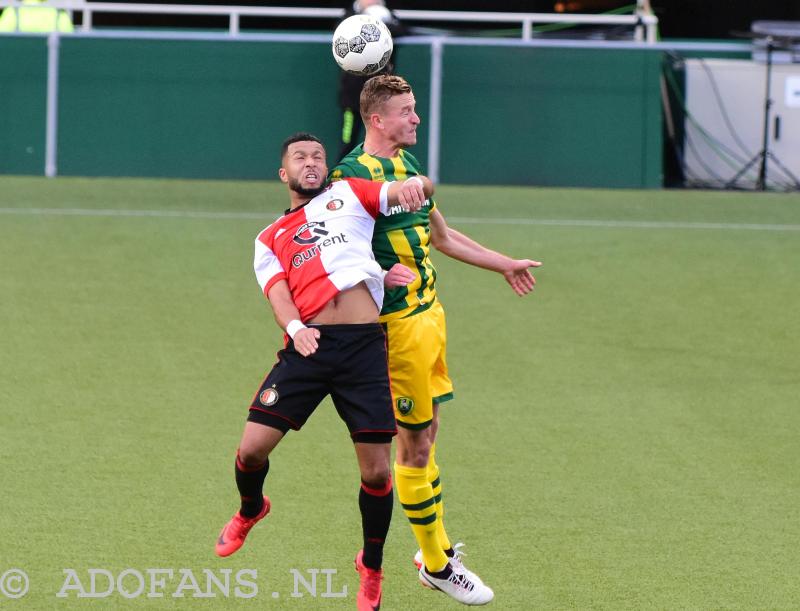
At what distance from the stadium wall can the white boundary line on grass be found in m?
2.03

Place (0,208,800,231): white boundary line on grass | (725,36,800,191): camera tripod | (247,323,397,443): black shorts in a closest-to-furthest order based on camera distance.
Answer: (247,323,397,443): black shorts → (0,208,800,231): white boundary line on grass → (725,36,800,191): camera tripod

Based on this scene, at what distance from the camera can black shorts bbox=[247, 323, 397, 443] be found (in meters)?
5.95

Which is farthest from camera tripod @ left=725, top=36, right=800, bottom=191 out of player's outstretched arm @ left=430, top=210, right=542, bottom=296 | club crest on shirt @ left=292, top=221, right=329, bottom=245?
club crest on shirt @ left=292, top=221, right=329, bottom=245

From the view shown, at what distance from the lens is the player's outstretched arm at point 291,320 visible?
229 inches

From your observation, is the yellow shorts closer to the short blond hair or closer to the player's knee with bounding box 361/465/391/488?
the player's knee with bounding box 361/465/391/488

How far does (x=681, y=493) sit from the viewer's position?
7.89 m

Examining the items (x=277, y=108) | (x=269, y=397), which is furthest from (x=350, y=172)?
(x=277, y=108)

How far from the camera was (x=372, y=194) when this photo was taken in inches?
237

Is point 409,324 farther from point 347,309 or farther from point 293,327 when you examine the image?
point 293,327

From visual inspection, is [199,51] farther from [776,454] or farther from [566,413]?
[776,454]

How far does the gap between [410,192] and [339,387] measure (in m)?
0.90

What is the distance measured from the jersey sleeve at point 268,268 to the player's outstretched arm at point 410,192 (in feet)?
1.87

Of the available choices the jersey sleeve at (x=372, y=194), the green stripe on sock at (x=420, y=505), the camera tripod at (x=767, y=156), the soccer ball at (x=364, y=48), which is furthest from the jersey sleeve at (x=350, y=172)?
the camera tripod at (x=767, y=156)

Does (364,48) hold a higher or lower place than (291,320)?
higher
